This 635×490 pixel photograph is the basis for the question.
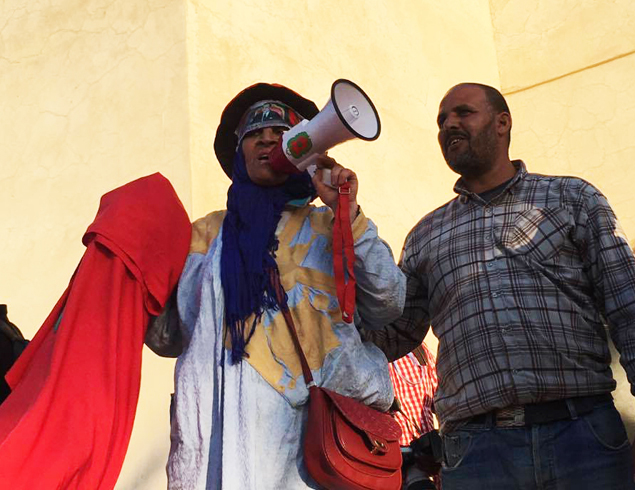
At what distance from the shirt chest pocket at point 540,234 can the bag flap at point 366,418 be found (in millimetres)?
761

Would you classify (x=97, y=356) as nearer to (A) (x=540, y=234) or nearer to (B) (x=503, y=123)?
(A) (x=540, y=234)

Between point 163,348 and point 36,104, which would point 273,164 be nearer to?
point 163,348

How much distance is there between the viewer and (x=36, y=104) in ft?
16.9

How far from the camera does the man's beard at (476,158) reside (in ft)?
9.54

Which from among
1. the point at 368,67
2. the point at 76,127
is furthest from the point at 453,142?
the point at 368,67

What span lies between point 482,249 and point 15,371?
52.8 inches

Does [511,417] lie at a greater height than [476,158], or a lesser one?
lesser

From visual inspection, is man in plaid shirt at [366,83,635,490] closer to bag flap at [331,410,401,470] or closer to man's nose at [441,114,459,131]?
man's nose at [441,114,459,131]

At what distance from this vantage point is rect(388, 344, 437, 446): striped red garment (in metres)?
4.48

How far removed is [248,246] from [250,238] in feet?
0.09

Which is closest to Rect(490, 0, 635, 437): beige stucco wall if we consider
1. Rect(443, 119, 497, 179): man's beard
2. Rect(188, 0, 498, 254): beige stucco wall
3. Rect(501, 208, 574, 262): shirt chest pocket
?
Rect(188, 0, 498, 254): beige stucco wall

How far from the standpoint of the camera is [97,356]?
7.03 feet

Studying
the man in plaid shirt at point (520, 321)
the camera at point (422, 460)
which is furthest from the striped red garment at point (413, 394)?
the man in plaid shirt at point (520, 321)

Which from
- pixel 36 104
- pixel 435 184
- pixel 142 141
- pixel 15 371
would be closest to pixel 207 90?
pixel 142 141
